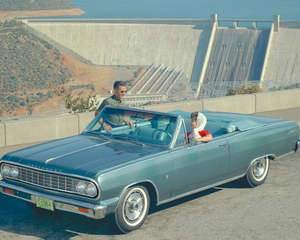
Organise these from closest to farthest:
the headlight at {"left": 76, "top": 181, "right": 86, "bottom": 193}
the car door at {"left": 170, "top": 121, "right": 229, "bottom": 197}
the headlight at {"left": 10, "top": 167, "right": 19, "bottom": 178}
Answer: the headlight at {"left": 76, "top": 181, "right": 86, "bottom": 193} → the headlight at {"left": 10, "top": 167, "right": 19, "bottom": 178} → the car door at {"left": 170, "top": 121, "right": 229, "bottom": 197}

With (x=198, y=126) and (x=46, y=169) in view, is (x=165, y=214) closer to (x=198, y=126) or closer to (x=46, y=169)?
(x=198, y=126)

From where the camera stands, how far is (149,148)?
498 cm

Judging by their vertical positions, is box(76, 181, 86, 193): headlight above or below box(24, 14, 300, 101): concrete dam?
below

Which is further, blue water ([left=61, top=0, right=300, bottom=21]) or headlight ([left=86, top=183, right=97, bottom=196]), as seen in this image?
blue water ([left=61, top=0, right=300, bottom=21])

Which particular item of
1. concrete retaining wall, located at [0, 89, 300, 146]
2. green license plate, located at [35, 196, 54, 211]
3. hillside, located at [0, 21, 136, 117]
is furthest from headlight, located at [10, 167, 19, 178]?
hillside, located at [0, 21, 136, 117]

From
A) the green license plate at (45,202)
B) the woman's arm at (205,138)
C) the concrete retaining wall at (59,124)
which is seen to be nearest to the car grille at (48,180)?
the green license plate at (45,202)

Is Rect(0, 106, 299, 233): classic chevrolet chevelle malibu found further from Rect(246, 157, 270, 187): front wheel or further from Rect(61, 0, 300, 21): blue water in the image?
Rect(61, 0, 300, 21): blue water

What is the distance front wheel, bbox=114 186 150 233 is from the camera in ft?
14.4

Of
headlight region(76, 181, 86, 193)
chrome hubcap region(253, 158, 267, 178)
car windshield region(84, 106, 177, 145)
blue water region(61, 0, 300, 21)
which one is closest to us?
headlight region(76, 181, 86, 193)

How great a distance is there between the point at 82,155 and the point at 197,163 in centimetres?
146

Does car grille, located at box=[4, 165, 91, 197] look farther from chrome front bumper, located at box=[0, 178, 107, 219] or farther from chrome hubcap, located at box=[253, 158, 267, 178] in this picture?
chrome hubcap, located at box=[253, 158, 267, 178]

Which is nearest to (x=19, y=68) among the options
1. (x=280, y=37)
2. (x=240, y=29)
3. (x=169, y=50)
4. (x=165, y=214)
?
(x=169, y=50)

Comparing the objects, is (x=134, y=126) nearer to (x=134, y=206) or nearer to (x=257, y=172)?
(x=134, y=206)

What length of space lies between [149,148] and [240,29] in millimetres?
57701
